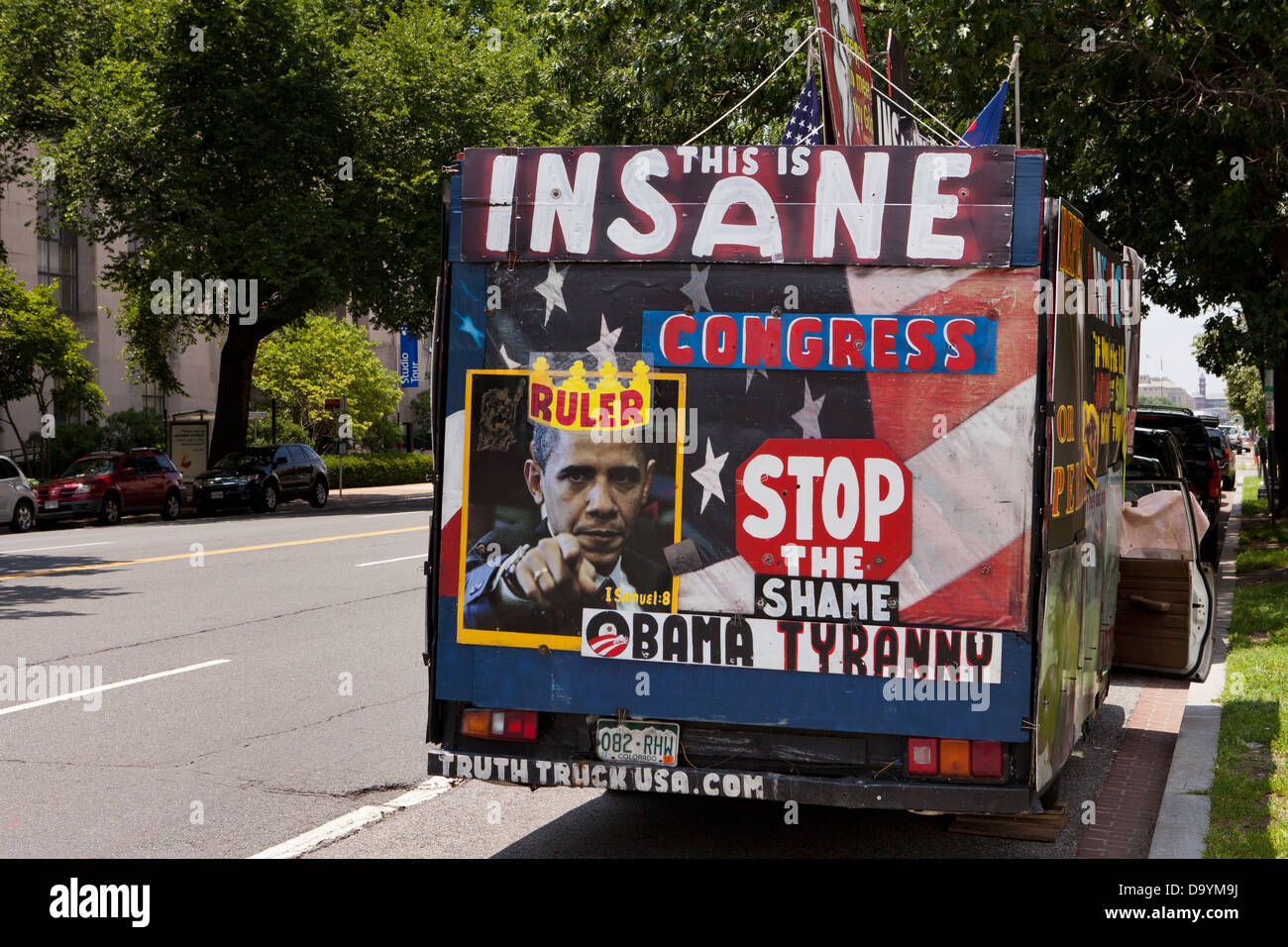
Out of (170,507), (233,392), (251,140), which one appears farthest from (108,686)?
(233,392)

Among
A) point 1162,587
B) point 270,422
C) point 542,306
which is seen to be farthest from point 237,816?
point 270,422

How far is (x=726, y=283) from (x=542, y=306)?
749 millimetres

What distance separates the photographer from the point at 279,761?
Answer: 7555mm

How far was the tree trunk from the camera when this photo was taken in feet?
113

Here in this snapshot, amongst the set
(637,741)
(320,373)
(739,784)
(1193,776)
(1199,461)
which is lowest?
(1193,776)

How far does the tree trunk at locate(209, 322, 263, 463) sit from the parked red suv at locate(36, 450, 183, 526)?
12.4ft

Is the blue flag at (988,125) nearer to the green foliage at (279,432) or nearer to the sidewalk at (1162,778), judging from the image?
the sidewalk at (1162,778)

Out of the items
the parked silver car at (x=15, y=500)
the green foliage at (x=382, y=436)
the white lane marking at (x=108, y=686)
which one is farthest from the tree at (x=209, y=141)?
the green foliage at (x=382, y=436)

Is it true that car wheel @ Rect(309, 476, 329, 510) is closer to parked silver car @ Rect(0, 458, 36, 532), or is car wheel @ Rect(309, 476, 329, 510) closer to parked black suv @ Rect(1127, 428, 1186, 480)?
parked silver car @ Rect(0, 458, 36, 532)

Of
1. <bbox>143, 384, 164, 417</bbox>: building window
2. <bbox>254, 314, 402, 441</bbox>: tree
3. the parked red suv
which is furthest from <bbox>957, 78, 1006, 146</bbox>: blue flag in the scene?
<bbox>143, 384, 164, 417</bbox>: building window

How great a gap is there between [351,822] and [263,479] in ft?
91.6

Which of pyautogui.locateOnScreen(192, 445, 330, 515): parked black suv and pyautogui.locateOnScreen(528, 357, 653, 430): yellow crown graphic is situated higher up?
pyautogui.locateOnScreen(528, 357, 653, 430): yellow crown graphic

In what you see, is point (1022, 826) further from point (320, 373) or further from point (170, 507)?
point (320, 373)

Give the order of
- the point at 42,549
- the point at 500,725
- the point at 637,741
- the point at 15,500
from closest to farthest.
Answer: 1. the point at 637,741
2. the point at 500,725
3. the point at 42,549
4. the point at 15,500
